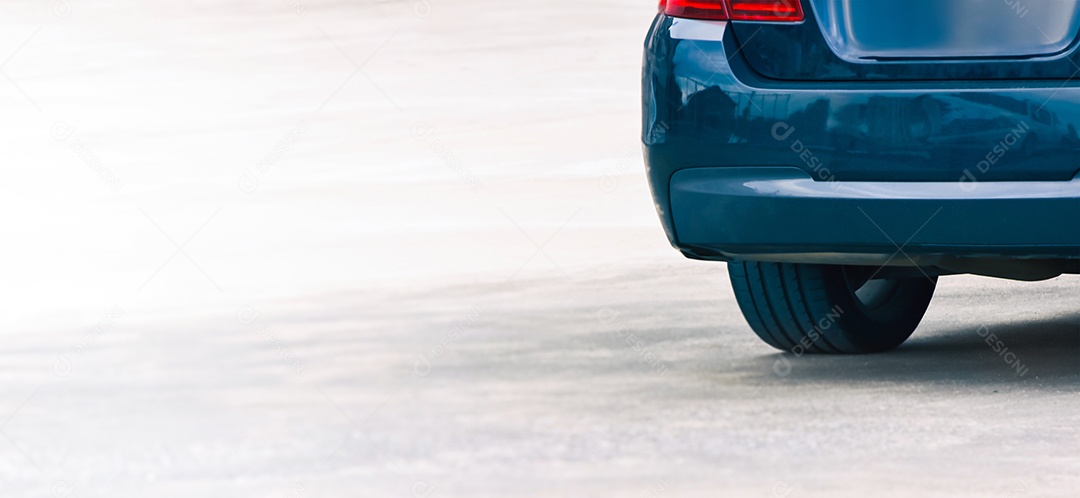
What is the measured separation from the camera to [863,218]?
413cm

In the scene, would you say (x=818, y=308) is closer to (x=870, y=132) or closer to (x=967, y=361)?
(x=967, y=361)

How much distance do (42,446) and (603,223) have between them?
4095mm

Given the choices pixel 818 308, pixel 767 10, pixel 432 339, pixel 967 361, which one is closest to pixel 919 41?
pixel 767 10

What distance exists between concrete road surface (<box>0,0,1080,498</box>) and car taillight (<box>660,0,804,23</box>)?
0.94 metres

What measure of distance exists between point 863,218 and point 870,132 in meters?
0.20

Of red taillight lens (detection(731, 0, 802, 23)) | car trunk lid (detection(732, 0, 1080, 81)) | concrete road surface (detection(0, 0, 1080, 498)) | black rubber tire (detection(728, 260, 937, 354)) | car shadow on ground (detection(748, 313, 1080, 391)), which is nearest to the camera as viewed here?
concrete road surface (detection(0, 0, 1080, 498))

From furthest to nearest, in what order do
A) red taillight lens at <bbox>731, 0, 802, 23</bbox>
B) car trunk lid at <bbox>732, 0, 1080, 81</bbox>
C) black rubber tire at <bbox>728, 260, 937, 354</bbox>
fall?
black rubber tire at <bbox>728, 260, 937, 354</bbox> < red taillight lens at <bbox>731, 0, 802, 23</bbox> < car trunk lid at <bbox>732, 0, 1080, 81</bbox>

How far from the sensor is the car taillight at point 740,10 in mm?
4223

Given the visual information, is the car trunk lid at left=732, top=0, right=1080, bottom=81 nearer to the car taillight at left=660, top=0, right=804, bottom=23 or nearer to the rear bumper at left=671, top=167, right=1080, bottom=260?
the car taillight at left=660, top=0, right=804, bottom=23

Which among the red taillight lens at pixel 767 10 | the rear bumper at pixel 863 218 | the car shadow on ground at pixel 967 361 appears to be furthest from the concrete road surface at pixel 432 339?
the red taillight lens at pixel 767 10

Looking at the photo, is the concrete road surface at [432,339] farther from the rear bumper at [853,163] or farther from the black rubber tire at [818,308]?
the rear bumper at [853,163]

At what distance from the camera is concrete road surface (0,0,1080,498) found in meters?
3.87

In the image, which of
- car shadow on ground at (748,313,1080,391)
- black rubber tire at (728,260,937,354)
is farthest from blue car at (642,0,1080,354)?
black rubber tire at (728,260,937,354)

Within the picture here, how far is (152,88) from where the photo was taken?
13.8 m
